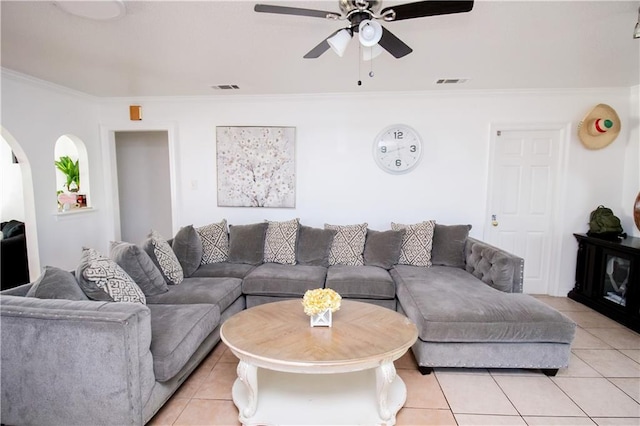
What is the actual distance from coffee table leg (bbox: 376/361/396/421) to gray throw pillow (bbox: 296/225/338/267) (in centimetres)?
183

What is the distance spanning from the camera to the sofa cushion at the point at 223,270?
3.25 meters

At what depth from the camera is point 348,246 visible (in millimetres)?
3607

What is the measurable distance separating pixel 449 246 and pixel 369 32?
2.45 metres

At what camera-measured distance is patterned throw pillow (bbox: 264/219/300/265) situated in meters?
3.60

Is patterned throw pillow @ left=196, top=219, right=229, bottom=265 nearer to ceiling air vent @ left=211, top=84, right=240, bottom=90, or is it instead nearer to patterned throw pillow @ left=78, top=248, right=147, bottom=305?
patterned throw pillow @ left=78, top=248, right=147, bottom=305

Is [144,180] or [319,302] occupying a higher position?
[144,180]

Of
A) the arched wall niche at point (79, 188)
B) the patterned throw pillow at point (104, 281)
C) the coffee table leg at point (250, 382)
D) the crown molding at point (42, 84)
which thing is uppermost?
the crown molding at point (42, 84)


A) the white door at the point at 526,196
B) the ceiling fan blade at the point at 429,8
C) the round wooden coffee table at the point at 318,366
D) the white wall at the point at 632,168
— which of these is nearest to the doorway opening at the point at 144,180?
the round wooden coffee table at the point at 318,366

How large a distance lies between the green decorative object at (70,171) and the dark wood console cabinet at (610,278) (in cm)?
643

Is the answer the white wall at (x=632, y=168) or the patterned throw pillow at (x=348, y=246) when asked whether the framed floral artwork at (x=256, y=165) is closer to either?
the patterned throw pillow at (x=348, y=246)

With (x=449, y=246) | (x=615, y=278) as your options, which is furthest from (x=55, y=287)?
(x=615, y=278)

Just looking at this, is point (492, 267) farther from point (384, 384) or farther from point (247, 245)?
point (247, 245)

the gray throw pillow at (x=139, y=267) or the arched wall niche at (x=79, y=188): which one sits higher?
the arched wall niche at (x=79, y=188)

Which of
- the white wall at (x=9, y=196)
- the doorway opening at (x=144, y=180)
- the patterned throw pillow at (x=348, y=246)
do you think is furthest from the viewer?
the doorway opening at (x=144, y=180)
